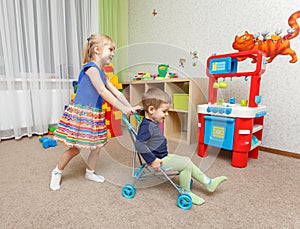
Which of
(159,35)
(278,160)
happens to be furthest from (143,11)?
(278,160)

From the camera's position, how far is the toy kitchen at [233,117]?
113cm

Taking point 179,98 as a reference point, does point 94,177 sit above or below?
below

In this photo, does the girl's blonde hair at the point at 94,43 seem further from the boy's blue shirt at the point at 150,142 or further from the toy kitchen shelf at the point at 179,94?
the toy kitchen shelf at the point at 179,94

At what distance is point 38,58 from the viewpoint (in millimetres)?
1748

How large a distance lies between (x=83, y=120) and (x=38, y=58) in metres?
1.21

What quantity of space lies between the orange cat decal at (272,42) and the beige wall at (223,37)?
0.03m

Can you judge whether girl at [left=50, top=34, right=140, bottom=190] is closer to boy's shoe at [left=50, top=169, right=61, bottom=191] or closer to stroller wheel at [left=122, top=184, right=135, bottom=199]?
boy's shoe at [left=50, top=169, right=61, bottom=191]

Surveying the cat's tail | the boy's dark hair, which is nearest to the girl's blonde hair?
the boy's dark hair

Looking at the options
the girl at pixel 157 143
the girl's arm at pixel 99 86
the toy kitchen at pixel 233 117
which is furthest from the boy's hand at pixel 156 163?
the toy kitchen at pixel 233 117

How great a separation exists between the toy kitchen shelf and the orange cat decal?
374 mm

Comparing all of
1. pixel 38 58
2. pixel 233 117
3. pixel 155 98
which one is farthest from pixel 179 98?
pixel 38 58

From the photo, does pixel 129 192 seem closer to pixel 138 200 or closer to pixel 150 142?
pixel 138 200

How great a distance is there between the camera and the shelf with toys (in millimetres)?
1519

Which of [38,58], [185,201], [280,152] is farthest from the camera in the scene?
[38,58]
